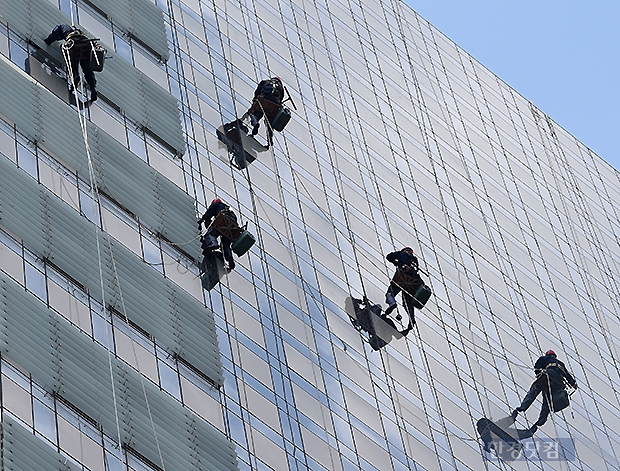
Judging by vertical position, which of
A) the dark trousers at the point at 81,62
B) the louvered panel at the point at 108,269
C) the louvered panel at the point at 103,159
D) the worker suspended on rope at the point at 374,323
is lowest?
the louvered panel at the point at 108,269

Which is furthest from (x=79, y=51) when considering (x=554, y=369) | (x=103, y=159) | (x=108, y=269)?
(x=554, y=369)

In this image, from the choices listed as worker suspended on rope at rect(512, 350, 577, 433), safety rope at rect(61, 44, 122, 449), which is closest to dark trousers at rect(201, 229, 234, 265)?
safety rope at rect(61, 44, 122, 449)

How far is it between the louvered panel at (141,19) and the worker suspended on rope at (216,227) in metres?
8.16

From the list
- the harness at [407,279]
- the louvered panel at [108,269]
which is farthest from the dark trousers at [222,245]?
the harness at [407,279]

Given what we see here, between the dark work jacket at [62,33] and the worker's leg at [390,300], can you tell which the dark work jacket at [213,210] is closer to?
the dark work jacket at [62,33]

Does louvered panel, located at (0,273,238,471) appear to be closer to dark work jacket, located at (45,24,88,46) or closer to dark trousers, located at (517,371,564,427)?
dark work jacket, located at (45,24,88,46)

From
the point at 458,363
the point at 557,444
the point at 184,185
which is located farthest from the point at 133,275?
the point at 557,444

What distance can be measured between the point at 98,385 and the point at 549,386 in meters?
20.3

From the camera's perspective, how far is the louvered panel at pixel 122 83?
3916 cm

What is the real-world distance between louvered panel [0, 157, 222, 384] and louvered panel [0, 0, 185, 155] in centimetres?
636

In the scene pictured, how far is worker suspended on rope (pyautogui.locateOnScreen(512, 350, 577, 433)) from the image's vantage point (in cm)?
4584

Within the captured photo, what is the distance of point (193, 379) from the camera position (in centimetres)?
3488

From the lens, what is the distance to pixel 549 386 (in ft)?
155

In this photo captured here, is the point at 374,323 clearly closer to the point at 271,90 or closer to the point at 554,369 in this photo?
the point at 554,369
